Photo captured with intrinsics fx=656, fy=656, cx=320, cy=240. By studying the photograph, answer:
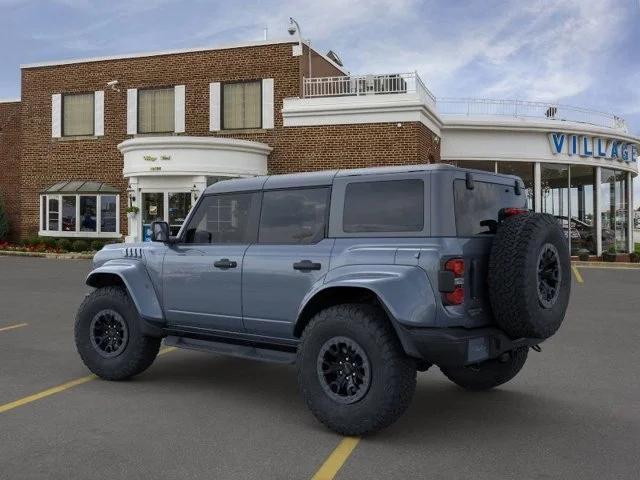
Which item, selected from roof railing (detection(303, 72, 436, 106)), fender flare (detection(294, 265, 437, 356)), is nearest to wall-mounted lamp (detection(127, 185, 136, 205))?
roof railing (detection(303, 72, 436, 106))

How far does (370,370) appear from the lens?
15.3ft

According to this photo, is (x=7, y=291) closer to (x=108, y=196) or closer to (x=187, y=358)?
(x=187, y=358)

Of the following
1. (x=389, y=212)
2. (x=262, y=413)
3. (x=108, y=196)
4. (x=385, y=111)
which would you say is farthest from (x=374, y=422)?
(x=108, y=196)

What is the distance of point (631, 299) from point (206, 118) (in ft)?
56.9

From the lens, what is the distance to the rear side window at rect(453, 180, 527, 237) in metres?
4.89

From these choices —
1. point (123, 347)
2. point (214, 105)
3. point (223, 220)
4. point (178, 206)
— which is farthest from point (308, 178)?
point (214, 105)

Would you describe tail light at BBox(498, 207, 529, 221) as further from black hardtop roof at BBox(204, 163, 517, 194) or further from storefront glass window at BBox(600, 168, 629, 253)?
storefront glass window at BBox(600, 168, 629, 253)

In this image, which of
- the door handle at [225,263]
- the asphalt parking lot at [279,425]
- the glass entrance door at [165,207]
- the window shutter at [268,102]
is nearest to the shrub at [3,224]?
the glass entrance door at [165,207]

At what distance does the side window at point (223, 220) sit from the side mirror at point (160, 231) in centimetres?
20

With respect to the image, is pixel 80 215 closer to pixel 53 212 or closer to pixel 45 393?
pixel 53 212

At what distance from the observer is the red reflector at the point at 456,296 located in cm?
454

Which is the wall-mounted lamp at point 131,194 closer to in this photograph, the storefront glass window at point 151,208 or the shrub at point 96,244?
the storefront glass window at point 151,208

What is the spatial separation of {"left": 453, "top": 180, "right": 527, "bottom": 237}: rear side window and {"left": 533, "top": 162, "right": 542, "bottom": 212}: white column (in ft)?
70.5

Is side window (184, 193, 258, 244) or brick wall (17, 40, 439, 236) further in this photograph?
brick wall (17, 40, 439, 236)
